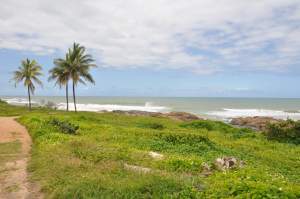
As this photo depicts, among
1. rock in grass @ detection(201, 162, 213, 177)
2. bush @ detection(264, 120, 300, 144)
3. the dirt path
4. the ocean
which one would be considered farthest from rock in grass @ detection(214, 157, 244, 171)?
the ocean

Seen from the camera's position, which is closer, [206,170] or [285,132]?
[206,170]

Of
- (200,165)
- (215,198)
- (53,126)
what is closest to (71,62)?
(53,126)

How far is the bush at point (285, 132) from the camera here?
64.0 ft

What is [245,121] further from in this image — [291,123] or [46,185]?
[46,185]

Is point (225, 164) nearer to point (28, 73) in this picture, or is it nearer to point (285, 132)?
point (285, 132)

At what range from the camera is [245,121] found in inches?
1430

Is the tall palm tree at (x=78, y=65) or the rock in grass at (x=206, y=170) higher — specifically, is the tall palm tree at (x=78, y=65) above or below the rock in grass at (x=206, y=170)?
above

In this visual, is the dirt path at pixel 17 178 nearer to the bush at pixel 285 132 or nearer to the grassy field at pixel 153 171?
the grassy field at pixel 153 171

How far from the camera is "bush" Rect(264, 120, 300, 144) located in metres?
19.5

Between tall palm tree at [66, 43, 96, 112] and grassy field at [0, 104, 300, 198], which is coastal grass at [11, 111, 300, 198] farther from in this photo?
tall palm tree at [66, 43, 96, 112]

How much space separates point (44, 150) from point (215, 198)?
7.21 m

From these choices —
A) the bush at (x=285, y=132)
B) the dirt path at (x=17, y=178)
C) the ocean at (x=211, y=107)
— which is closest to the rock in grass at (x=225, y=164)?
the dirt path at (x=17, y=178)

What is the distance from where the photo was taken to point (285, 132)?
19766 millimetres

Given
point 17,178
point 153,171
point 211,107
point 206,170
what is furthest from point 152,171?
point 211,107
